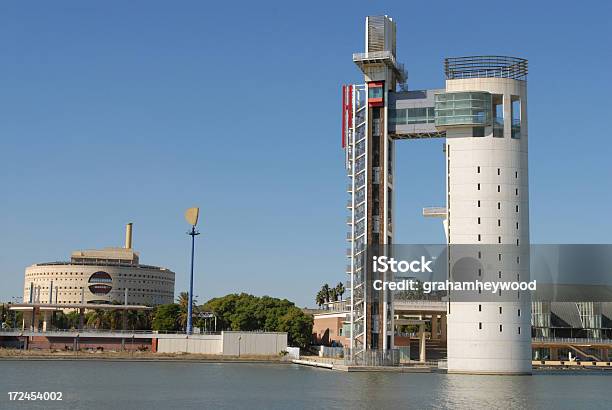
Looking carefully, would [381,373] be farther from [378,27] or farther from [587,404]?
[378,27]

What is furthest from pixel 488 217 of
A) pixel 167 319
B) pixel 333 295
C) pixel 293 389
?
pixel 333 295

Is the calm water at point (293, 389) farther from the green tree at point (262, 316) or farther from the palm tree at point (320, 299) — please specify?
the palm tree at point (320, 299)

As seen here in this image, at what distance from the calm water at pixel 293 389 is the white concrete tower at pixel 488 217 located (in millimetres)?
4135

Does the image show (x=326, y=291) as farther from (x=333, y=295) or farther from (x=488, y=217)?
(x=488, y=217)

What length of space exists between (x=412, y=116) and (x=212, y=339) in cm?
5289

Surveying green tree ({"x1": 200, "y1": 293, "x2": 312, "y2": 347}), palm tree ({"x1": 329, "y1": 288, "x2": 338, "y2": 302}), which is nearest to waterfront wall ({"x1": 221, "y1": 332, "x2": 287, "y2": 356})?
green tree ({"x1": 200, "y1": 293, "x2": 312, "y2": 347})

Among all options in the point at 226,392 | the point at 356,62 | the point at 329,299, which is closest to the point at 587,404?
the point at 226,392

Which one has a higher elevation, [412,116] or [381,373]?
[412,116]

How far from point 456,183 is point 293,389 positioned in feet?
117

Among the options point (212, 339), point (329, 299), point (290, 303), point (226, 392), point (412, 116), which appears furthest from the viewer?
point (329, 299)

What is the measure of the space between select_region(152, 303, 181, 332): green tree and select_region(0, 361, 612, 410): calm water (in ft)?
181

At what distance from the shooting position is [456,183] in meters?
98.9

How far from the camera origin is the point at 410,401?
6359 cm

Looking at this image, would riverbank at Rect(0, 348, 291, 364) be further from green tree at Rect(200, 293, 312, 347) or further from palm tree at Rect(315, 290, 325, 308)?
palm tree at Rect(315, 290, 325, 308)
